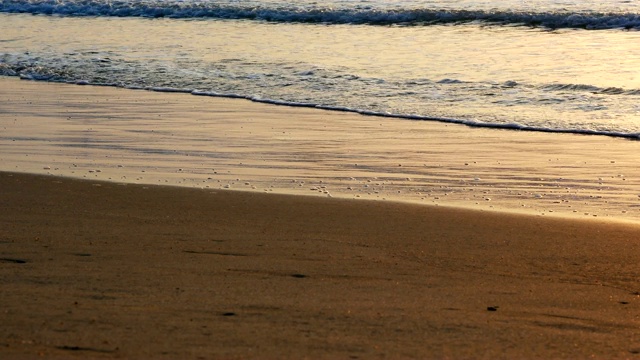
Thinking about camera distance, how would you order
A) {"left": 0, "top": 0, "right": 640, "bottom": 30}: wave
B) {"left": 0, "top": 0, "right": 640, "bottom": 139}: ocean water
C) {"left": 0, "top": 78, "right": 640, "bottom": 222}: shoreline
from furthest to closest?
{"left": 0, "top": 0, "right": 640, "bottom": 30}: wave, {"left": 0, "top": 0, "right": 640, "bottom": 139}: ocean water, {"left": 0, "top": 78, "right": 640, "bottom": 222}: shoreline

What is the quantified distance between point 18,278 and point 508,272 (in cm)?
241

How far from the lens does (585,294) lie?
4.18 metres

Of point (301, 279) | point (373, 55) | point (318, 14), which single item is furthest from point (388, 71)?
point (318, 14)

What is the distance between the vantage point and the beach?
11.6 ft

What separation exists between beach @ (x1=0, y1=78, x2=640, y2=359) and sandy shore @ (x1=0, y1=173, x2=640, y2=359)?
0.05ft

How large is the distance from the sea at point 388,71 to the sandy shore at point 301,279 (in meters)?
0.98

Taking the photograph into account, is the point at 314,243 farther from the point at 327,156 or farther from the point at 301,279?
the point at 327,156

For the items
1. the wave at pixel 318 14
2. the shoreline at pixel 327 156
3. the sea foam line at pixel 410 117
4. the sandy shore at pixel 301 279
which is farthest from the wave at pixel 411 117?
the wave at pixel 318 14

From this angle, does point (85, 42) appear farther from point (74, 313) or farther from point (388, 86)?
point (74, 313)

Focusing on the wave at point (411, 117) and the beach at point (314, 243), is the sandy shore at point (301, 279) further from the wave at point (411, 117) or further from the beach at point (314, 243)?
the wave at point (411, 117)

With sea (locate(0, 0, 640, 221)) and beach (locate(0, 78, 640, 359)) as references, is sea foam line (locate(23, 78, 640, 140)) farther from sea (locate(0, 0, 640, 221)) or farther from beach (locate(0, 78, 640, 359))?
beach (locate(0, 78, 640, 359))

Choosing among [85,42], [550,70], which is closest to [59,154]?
[550,70]

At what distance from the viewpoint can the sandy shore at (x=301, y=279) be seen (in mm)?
3477

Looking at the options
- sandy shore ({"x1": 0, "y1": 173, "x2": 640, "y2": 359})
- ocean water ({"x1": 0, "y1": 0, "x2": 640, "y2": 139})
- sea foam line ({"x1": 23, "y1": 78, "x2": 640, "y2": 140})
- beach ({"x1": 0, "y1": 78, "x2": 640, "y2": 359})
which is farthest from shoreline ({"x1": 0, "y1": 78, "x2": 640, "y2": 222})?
ocean water ({"x1": 0, "y1": 0, "x2": 640, "y2": 139})
